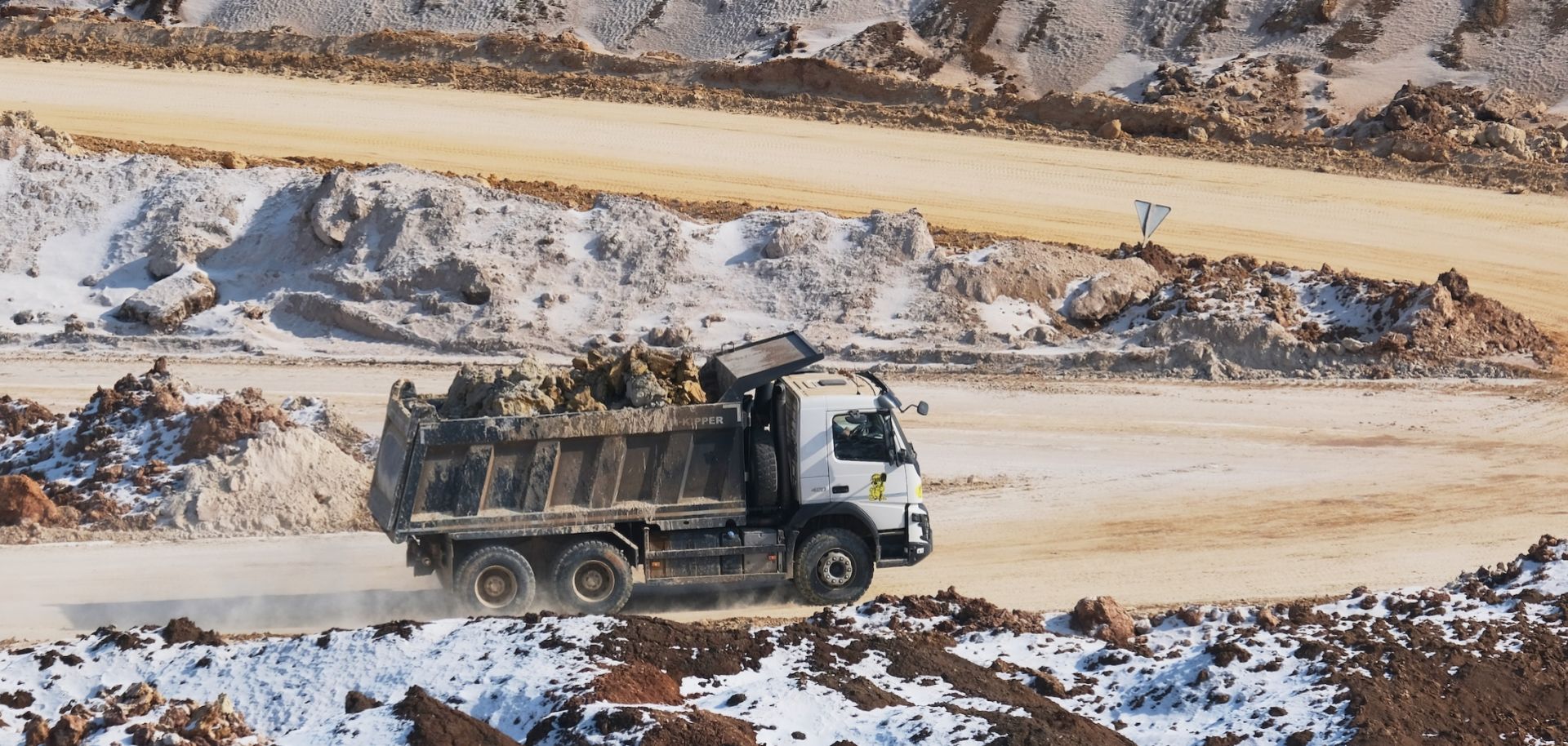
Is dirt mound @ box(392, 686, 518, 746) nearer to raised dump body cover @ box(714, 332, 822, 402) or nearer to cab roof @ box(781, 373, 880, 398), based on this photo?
raised dump body cover @ box(714, 332, 822, 402)

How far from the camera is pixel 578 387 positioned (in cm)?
1647

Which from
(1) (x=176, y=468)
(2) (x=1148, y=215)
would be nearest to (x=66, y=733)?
(1) (x=176, y=468)

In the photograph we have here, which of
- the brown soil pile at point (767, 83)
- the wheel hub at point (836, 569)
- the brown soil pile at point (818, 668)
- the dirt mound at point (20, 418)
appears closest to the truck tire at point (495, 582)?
the brown soil pile at point (818, 668)

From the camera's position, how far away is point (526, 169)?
1337 inches

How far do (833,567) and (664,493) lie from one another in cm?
194

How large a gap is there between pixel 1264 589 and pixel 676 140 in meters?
21.0

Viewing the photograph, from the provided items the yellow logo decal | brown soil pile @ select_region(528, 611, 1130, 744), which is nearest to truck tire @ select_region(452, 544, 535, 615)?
brown soil pile @ select_region(528, 611, 1130, 744)

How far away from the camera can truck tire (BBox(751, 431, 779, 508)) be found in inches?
640

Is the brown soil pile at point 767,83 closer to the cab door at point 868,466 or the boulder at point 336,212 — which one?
the boulder at point 336,212

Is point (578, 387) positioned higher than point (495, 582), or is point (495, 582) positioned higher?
point (578, 387)

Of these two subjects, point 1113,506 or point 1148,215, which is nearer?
point 1113,506

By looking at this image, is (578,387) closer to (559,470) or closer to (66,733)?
(559,470)

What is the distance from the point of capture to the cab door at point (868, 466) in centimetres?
1623

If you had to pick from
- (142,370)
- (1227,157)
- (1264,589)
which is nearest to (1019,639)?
(1264,589)
